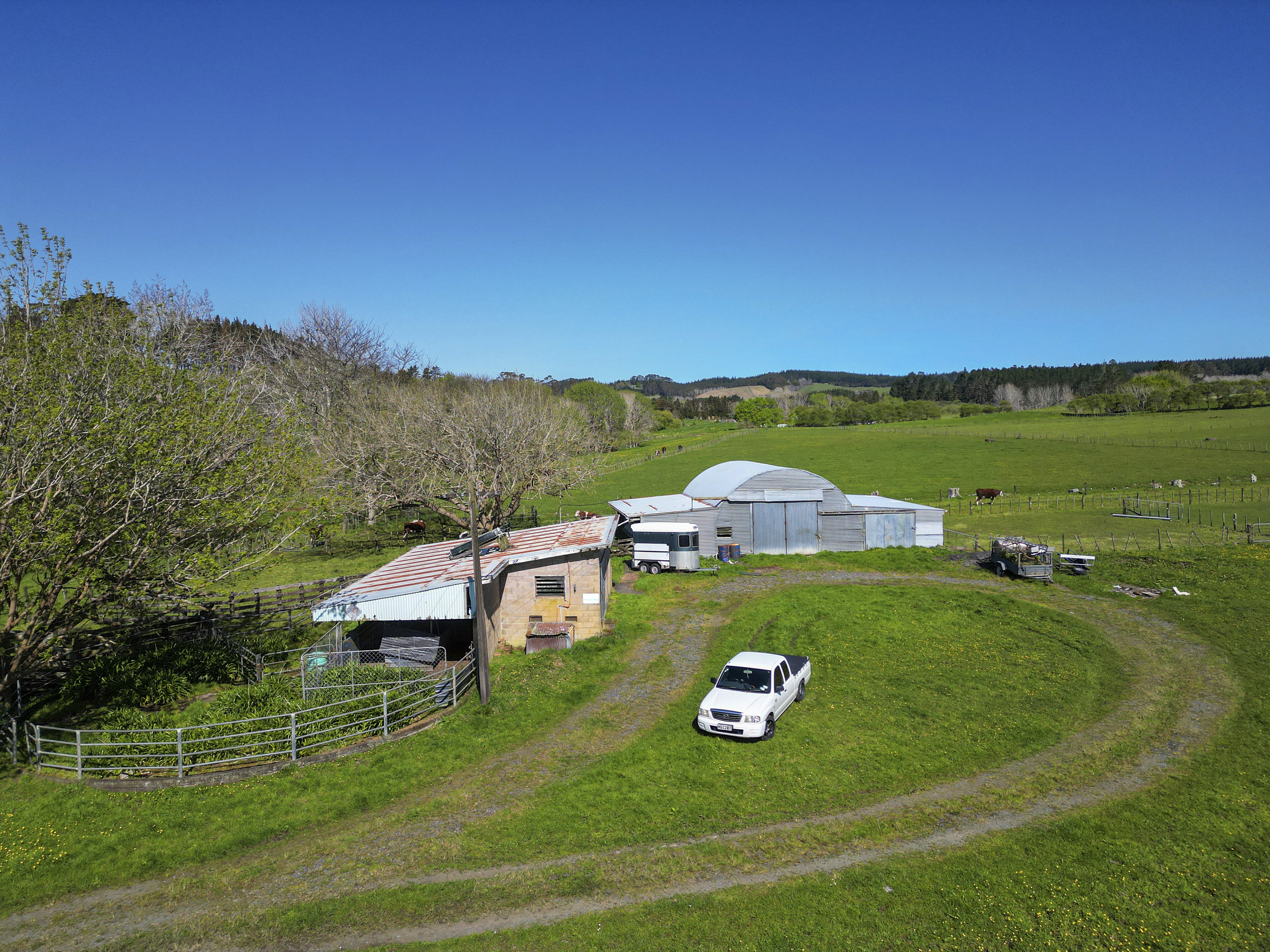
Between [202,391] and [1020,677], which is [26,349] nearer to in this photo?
[202,391]

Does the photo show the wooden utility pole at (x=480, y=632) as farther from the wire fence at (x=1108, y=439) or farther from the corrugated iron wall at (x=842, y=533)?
the wire fence at (x=1108, y=439)

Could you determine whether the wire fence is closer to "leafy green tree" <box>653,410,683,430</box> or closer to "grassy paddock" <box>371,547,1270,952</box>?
"leafy green tree" <box>653,410,683,430</box>

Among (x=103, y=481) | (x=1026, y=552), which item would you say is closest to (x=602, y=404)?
(x=1026, y=552)

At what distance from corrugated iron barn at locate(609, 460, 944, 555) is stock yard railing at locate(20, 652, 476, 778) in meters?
22.8

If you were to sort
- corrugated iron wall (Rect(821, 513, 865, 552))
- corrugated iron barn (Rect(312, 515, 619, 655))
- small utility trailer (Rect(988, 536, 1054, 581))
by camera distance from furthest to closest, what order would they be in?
1. corrugated iron wall (Rect(821, 513, 865, 552))
2. small utility trailer (Rect(988, 536, 1054, 581))
3. corrugated iron barn (Rect(312, 515, 619, 655))

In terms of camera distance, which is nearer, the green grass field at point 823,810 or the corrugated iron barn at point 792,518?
the green grass field at point 823,810

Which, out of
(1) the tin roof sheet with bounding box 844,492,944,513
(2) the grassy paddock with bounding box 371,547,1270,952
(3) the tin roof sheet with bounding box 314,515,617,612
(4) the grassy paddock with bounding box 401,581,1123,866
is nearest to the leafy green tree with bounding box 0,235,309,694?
(3) the tin roof sheet with bounding box 314,515,617,612

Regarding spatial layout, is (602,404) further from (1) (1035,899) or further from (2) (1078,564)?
(1) (1035,899)

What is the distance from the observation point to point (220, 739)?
15.5 m

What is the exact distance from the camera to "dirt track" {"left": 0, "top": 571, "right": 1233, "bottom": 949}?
1090 cm

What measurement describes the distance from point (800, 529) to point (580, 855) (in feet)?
98.0

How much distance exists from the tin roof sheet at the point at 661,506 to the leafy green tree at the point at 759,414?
136 m

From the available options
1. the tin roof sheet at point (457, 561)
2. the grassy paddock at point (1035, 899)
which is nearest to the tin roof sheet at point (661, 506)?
the tin roof sheet at point (457, 561)

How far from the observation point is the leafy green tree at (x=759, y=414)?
182750 mm
